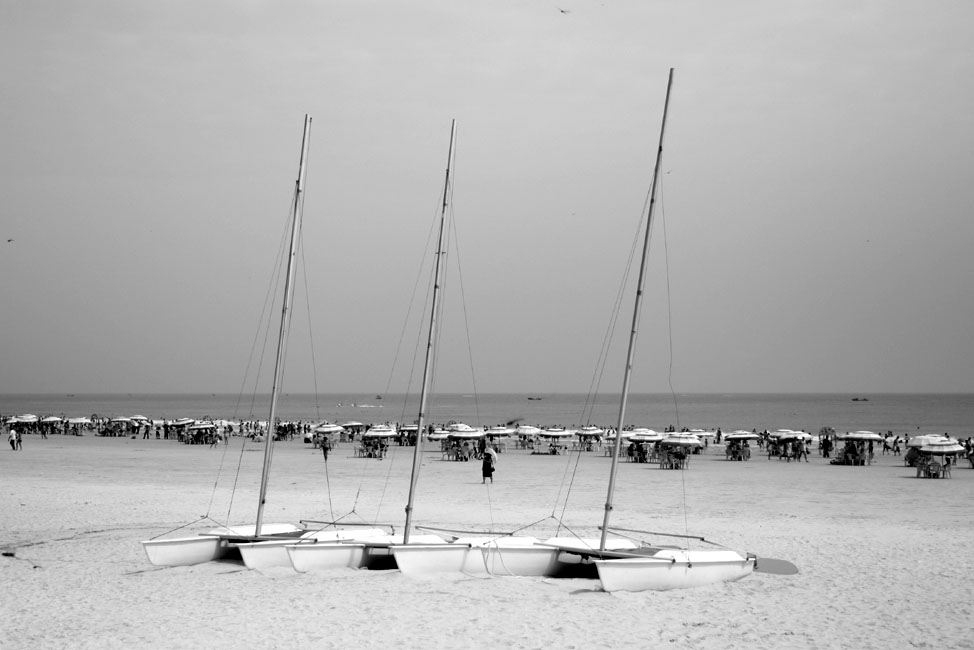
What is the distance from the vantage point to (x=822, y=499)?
28859 mm

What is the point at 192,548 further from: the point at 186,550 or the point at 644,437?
the point at 644,437

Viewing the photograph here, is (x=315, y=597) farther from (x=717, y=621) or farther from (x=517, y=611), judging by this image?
(x=717, y=621)

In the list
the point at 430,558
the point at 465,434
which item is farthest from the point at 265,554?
the point at 465,434

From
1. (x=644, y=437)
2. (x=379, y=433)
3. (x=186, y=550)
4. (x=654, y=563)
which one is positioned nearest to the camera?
(x=654, y=563)

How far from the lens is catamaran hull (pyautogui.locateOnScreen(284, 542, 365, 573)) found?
16750mm

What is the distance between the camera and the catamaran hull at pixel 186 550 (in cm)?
1708

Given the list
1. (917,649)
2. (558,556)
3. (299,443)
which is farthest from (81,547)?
(299,443)

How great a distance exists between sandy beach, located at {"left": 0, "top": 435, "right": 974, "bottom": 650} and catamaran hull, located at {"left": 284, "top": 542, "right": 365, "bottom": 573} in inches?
16.2

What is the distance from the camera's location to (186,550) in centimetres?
1733

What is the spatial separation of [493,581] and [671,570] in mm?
3005

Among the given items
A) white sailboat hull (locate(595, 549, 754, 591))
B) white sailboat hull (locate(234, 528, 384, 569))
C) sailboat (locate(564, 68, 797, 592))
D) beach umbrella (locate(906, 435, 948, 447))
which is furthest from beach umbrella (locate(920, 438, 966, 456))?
white sailboat hull (locate(234, 528, 384, 569))

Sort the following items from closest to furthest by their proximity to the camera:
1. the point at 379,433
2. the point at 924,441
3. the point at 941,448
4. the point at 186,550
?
the point at 186,550 → the point at 941,448 → the point at 924,441 → the point at 379,433

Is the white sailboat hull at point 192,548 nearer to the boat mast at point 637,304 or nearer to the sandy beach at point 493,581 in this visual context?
the sandy beach at point 493,581

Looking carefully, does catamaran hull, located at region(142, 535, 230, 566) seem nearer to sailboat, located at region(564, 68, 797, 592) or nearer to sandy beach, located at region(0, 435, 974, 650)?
sandy beach, located at region(0, 435, 974, 650)
